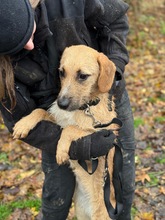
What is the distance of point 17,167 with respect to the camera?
5613 millimetres

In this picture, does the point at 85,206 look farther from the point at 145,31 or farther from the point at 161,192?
the point at 145,31

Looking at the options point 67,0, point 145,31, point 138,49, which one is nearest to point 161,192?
point 67,0

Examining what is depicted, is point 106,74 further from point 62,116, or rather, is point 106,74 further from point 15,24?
point 15,24

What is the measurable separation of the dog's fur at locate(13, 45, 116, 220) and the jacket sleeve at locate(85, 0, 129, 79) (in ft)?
0.56

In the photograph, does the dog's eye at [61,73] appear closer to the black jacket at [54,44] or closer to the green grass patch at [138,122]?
the black jacket at [54,44]

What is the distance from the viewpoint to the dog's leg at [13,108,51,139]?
127 inches

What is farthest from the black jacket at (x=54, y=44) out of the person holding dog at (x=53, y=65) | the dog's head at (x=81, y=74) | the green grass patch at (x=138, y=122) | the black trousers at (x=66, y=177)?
the green grass patch at (x=138, y=122)

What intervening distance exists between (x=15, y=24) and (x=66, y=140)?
1.11 metres

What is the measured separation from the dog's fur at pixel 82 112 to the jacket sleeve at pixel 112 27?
6.7 inches

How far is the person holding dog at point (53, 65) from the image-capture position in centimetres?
272

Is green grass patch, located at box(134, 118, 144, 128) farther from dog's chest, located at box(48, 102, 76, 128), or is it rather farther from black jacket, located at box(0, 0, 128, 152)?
dog's chest, located at box(48, 102, 76, 128)

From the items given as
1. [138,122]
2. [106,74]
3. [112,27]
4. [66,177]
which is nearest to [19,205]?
[66,177]

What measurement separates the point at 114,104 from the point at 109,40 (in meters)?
0.66

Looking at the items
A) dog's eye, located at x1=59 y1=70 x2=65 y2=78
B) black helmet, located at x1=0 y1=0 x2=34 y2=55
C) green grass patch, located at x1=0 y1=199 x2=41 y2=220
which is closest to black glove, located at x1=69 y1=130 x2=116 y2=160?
dog's eye, located at x1=59 y1=70 x2=65 y2=78
